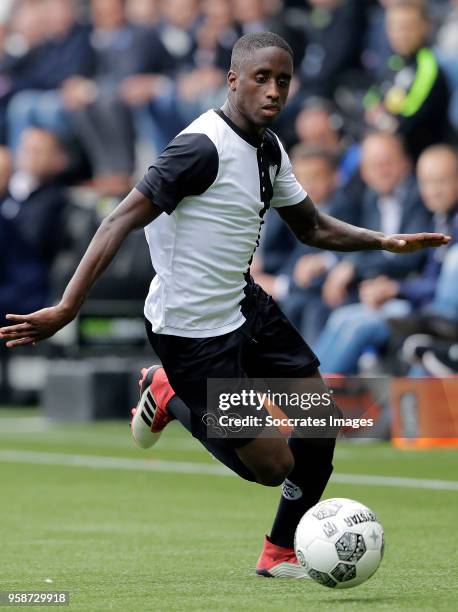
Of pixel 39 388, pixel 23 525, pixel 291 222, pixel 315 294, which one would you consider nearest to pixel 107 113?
pixel 39 388

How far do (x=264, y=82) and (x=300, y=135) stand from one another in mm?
10154

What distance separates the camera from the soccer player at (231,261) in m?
5.91

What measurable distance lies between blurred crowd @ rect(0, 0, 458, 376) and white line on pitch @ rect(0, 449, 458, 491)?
2473 mm

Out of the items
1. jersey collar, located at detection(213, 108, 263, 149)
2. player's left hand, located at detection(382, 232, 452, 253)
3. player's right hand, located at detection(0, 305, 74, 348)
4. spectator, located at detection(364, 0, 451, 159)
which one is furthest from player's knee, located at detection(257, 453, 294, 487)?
spectator, located at detection(364, 0, 451, 159)

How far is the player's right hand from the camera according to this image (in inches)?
219

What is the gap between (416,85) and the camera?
14781 millimetres

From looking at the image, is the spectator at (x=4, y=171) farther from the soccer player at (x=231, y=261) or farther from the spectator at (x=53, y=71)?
the soccer player at (x=231, y=261)

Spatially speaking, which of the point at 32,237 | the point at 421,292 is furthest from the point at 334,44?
the point at 32,237

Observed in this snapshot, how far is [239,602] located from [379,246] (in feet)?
5.85

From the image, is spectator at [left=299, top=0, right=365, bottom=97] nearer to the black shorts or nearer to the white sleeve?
the white sleeve

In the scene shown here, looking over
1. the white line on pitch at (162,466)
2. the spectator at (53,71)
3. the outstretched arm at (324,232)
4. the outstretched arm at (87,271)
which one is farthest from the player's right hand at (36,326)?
the spectator at (53,71)

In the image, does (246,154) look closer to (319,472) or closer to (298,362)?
(298,362)

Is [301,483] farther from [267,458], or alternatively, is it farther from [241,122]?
[241,122]

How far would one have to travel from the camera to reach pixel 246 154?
618 cm
